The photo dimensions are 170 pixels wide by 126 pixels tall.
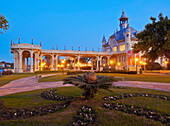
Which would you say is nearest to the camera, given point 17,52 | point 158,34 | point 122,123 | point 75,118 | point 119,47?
point 122,123

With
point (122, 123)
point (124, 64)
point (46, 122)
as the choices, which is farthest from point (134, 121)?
point (124, 64)

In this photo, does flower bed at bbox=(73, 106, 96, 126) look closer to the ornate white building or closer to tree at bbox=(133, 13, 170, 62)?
tree at bbox=(133, 13, 170, 62)

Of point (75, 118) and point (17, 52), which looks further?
point (17, 52)

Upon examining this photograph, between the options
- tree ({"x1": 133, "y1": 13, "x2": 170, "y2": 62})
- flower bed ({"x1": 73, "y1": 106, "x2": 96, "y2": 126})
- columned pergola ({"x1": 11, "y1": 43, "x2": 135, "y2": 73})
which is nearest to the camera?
flower bed ({"x1": 73, "y1": 106, "x2": 96, "y2": 126})

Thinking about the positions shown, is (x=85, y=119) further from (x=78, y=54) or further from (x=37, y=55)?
(x=78, y=54)

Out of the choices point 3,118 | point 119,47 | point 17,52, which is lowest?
point 3,118

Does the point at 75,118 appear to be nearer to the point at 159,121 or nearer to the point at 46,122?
the point at 46,122

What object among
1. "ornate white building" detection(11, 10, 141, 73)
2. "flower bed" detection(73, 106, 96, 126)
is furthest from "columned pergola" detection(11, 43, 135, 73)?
"flower bed" detection(73, 106, 96, 126)

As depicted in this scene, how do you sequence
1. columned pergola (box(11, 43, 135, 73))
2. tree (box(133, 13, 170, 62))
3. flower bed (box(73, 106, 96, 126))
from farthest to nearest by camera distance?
columned pergola (box(11, 43, 135, 73))
tree (box(133, 13, 170, 62))
flower bed (box(73, 106, 96, 126))

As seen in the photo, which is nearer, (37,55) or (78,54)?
(37,55)

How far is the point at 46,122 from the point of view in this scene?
376 centimetres

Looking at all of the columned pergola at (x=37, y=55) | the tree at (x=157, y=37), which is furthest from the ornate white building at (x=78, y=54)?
the tree at (x=157, y=37)

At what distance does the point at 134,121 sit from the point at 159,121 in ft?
2.91

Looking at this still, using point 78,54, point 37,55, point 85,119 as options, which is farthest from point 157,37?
point 37,55
